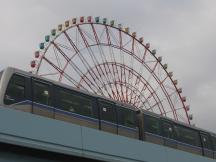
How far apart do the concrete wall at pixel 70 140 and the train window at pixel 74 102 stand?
98cm

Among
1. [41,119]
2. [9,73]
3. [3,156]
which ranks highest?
[9,73]

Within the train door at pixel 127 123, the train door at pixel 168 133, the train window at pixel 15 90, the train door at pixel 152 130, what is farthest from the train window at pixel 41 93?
the train door at pixel 168 133

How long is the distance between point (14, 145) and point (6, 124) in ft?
1.85

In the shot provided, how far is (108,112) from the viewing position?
15.7m

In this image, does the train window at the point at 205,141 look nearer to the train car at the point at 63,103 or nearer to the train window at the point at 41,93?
the train car at the point at 63,103

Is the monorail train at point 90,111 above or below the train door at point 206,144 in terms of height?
below

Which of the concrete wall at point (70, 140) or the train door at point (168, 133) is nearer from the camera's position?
the concrete wall at point (70, 140)

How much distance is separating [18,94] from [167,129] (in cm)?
760

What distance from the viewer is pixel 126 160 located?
14859 mm

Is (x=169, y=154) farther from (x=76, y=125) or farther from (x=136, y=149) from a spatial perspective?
(x=76, y=125)

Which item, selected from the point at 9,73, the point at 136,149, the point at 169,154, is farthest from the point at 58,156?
the point at 169,154

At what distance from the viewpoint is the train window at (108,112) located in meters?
15.5

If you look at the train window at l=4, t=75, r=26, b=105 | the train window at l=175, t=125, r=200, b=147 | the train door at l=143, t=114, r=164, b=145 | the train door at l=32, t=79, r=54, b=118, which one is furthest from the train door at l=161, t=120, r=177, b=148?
the train window at l=4, t=75, r=26, b=105

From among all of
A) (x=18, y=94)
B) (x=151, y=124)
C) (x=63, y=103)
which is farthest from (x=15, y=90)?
(x=151, y=124)
